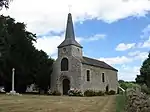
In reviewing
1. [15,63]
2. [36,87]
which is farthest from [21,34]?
[36,87]

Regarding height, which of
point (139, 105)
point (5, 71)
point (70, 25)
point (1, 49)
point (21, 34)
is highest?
point (70, 25)

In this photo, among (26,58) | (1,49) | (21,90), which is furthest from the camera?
(21,90)

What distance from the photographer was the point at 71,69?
51.2m

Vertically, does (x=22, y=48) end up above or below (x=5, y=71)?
above

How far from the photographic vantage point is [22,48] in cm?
4353

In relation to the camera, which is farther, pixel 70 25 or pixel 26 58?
pixel 70 25

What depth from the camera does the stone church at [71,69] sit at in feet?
165

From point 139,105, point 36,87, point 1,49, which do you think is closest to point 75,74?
point 36,87

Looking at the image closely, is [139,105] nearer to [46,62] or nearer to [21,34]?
[21,34]

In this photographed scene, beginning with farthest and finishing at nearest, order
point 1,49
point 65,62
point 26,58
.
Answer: point 65,62 → point 26,58 → point 1,49

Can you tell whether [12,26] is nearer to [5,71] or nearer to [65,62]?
[5,71]

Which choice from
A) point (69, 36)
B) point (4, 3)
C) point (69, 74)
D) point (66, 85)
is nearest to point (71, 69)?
point (69, 74)

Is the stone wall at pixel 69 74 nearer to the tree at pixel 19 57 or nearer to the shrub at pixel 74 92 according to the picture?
the shrub at pixel 74 92

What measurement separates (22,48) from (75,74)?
11.7 m
